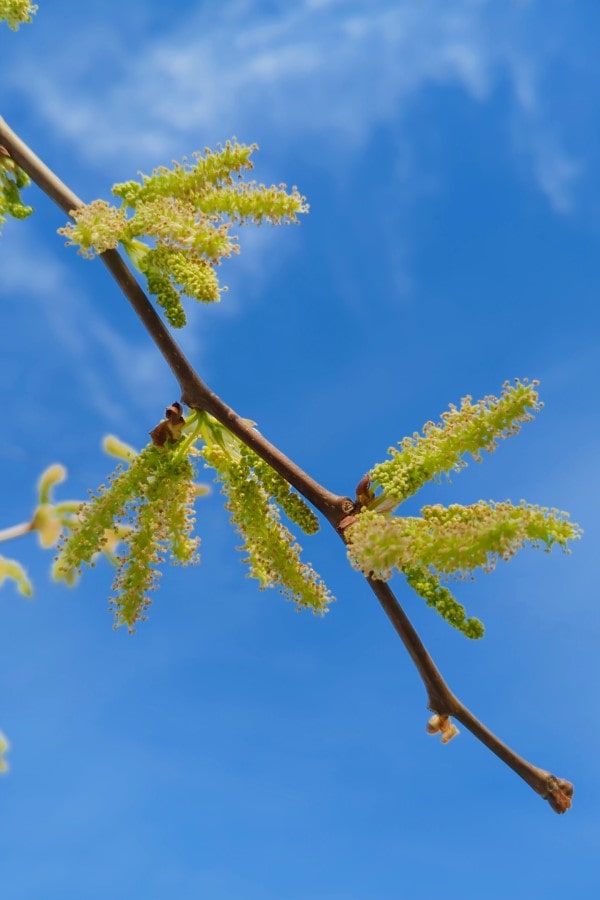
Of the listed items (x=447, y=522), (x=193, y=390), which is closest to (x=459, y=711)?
(x=447, y=522)

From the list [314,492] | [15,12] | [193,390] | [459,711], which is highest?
[15,12]

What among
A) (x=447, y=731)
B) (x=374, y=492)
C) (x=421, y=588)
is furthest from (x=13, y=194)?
(x=447, y=731)

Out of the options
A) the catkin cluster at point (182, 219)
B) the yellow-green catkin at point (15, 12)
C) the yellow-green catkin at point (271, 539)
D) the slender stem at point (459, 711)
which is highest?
the yellow-green catkin at point (15, 12)

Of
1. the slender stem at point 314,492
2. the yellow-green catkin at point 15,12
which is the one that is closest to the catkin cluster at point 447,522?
the slender stem at point 314,492

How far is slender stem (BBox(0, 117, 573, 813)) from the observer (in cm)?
250

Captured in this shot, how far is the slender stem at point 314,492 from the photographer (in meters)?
2.50

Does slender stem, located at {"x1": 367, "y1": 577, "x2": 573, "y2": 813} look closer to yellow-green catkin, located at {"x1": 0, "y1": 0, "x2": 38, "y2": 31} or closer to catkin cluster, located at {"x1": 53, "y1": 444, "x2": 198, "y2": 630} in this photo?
catkin cluster, located at {"x1": 53, "y1": 444, "x2": 198, "y2": 630}

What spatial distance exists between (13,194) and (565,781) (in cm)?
271

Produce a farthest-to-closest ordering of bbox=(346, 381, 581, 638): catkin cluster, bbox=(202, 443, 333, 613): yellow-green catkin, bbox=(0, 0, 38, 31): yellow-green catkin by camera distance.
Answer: bbox=(0, 0, 38, 31): yellow-green catkin < bbox=(202, 443, 333, 613): yellow-green catkin < bbox=(346, 381, 581, 638): catkin cluster

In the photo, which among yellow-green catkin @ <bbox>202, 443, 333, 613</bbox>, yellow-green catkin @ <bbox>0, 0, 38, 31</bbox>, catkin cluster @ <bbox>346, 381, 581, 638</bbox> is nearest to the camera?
catkin cluster @ <bbox>346, 381, 581, 638</bbox>

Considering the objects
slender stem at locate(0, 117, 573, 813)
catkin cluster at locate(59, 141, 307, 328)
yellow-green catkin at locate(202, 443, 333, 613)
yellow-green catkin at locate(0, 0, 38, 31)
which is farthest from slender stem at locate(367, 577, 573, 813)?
yellow-green catkin at locate(0, 0, 38, 31)

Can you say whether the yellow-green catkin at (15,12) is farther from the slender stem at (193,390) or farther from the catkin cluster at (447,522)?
the catkin cluster at (447,522)

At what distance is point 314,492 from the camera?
2641 millimetres

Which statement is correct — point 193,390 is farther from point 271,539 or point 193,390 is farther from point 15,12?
point 15,12
